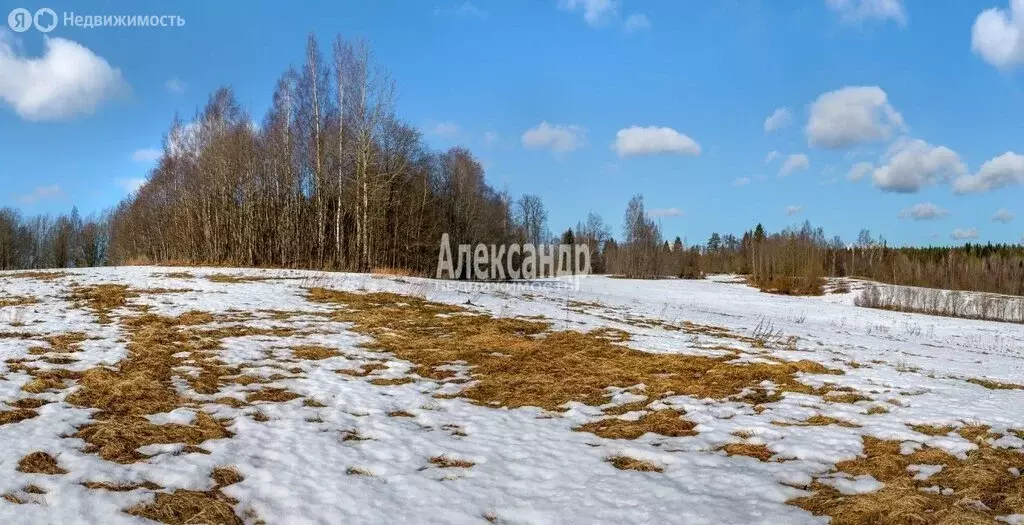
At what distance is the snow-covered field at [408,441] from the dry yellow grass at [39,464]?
0.10 ft

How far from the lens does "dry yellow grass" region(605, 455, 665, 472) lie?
440cm

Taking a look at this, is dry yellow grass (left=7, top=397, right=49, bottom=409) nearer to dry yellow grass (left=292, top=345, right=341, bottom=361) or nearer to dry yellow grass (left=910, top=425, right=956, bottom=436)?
dry yellow grass (left=292, top=345, right=341, bottom=361)

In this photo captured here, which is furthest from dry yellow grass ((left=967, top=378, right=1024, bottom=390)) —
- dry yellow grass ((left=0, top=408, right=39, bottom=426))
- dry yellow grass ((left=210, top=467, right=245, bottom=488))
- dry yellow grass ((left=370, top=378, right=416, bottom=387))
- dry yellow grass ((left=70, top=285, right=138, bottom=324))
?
dry yellow grass ((left=70, top=285, right=138, bottom=324))

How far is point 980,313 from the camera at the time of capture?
34.5 m

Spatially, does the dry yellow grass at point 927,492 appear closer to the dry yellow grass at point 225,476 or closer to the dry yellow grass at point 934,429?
the dry yellow grass at point 934,429

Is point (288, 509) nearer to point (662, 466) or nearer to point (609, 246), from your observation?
point (662, 466)

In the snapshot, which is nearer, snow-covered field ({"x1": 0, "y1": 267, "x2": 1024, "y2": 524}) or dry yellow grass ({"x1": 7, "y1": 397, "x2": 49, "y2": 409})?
snow-covered field ({"x1": 0, "y1": 267, "x2": 1024, "y2": 524})

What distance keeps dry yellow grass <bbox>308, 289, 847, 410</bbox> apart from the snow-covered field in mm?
272

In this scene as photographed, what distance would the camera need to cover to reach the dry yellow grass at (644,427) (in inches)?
209

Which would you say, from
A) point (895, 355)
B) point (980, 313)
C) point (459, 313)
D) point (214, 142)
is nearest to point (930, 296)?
point (980, 313)

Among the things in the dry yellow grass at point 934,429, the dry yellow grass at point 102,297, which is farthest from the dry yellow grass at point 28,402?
the dry yellow grass at point 934,429

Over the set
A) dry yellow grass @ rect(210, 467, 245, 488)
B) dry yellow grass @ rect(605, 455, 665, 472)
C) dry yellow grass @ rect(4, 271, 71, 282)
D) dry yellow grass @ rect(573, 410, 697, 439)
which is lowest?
dry yellow grass @ rect(605, 455, 665, 472)

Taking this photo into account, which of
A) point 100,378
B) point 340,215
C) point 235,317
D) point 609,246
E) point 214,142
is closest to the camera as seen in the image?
point 100,378

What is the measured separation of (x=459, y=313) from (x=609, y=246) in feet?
289
